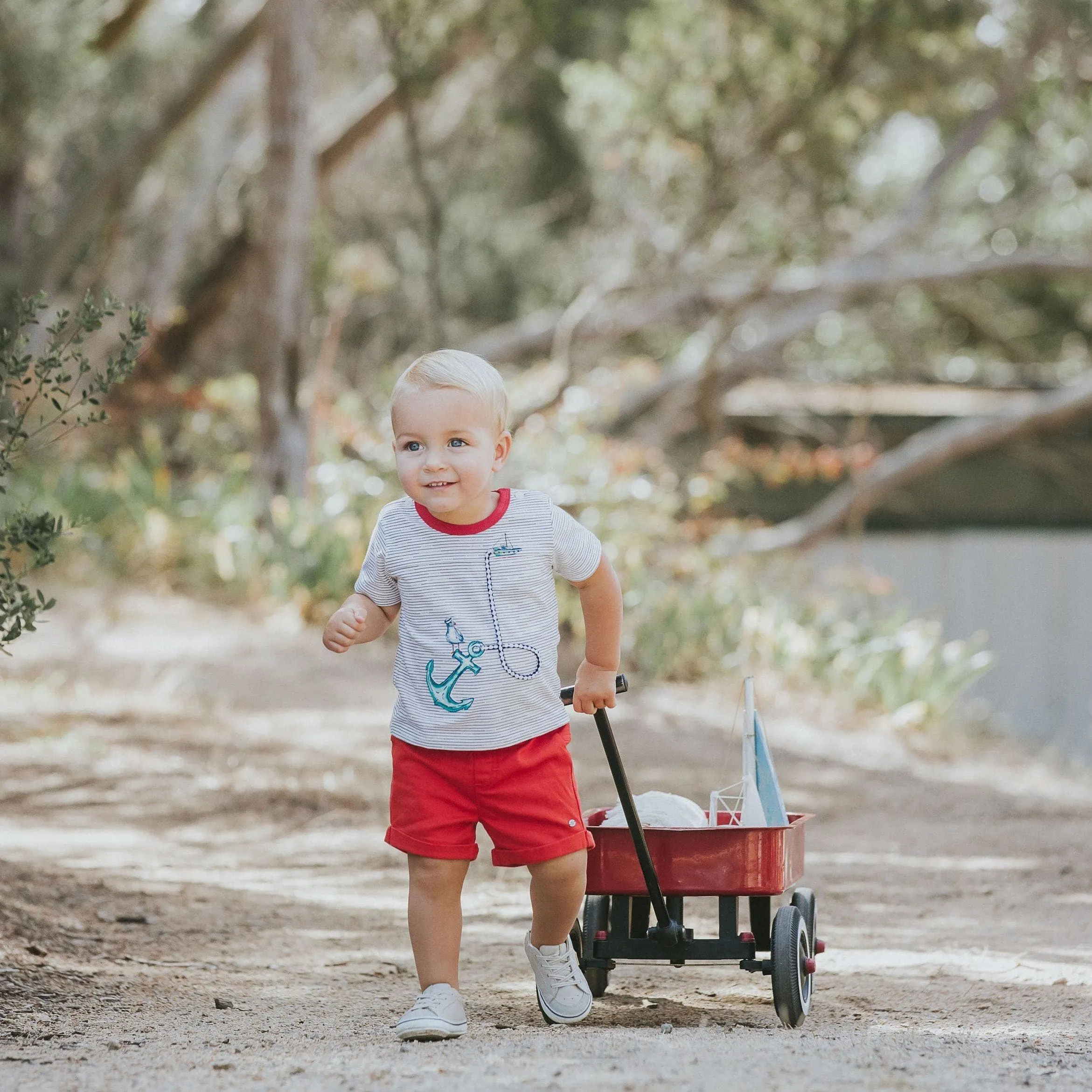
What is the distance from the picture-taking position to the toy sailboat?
125 inches

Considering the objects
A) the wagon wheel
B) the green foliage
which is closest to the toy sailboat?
the wagon wheel

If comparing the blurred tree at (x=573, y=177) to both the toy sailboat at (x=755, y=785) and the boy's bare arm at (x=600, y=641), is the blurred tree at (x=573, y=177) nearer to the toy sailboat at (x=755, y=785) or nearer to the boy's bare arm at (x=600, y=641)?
the toy sailboat at (x=755, y=785)

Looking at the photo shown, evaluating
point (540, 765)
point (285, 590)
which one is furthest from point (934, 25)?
point (540, 765)

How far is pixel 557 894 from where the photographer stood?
9.62 ft

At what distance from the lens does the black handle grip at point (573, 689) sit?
2990 mm

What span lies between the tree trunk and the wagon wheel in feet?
20.5

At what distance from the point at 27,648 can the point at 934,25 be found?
294 inches

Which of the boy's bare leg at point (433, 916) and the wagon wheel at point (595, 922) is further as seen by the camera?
the wagon wheel at point (595, 922)

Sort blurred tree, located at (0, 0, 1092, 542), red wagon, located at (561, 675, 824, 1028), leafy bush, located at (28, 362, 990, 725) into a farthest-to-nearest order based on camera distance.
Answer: blurred tree, located at (0, 0, 1092, 542) < leafy bush, located at (28, 362, 990, 725) < red wagon, located at (561, 675, 824, 1028)

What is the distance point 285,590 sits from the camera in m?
8.30

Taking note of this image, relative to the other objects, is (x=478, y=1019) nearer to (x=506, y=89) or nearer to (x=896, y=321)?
(x=506, y=89)

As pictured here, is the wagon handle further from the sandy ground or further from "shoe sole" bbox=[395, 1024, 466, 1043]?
"shoe sole" bbox=[395, 1024, 466, 1043]

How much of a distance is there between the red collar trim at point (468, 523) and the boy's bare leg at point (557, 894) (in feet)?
2.25

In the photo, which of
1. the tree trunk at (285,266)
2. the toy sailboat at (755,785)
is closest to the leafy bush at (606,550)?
the tree trunk at (285,266)
